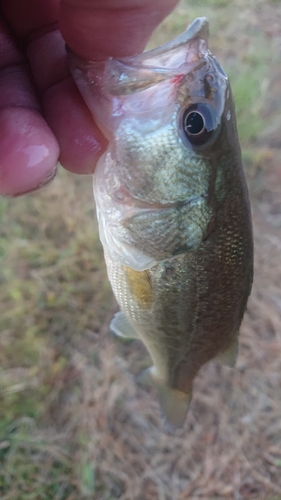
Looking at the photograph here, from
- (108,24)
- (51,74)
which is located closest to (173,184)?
(108,24)

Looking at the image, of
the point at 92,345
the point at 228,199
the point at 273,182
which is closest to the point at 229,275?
the point at 228,199

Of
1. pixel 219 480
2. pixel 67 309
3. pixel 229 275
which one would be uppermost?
pixel 229 275

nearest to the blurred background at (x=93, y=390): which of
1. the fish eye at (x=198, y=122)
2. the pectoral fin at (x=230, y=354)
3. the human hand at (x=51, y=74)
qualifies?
the pectoral fin at (x=230, y=354)

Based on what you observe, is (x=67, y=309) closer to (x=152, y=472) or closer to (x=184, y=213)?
(x=152, y=472)

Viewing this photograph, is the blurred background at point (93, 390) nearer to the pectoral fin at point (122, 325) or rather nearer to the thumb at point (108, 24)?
the pectoral fin at point (122, 325)

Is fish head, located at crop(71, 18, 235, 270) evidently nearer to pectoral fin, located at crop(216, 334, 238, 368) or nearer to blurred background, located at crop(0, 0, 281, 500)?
pectoral fin, located at crop(216, 334, 238, 368)

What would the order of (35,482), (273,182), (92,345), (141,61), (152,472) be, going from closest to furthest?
1. (141,61)
2. (35,482)
3. (152,472)
4. (92,345)
5. (273,182)
